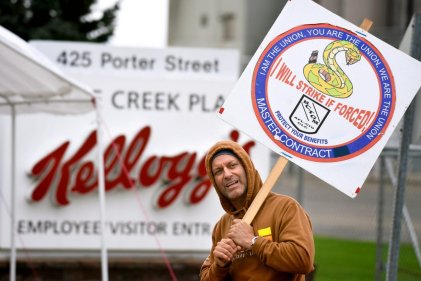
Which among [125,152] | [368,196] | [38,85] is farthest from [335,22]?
[368,196]

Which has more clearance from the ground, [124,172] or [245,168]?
[245,168]

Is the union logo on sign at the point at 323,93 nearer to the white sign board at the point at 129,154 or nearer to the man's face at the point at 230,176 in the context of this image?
Answer: the man's face at the point at 230,176

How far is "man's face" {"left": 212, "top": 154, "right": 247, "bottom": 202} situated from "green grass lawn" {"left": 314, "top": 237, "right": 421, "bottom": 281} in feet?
13.4

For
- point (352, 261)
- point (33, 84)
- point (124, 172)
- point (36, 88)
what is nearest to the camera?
point (33, 84)

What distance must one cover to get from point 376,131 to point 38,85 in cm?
479

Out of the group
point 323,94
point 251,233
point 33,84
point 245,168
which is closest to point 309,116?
point 323,94

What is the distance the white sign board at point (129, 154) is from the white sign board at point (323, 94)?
24.7ft

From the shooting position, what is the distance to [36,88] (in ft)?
30.9

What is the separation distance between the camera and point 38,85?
30.5ft

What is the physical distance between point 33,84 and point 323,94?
4650mm

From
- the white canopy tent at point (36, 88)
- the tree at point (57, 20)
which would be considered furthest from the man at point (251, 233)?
the tree at point (57, 20)

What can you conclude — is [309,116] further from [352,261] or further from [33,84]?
[352,261]

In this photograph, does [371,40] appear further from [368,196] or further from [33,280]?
[368,196]

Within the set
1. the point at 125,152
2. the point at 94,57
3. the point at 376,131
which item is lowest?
the point at 125,152
